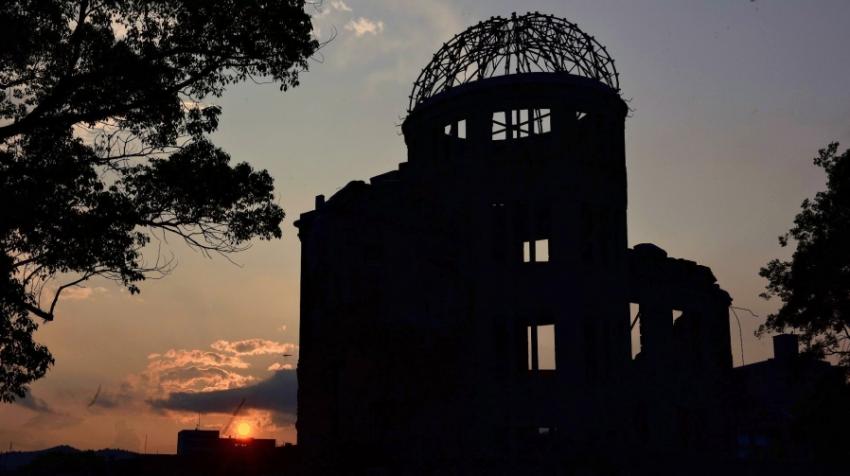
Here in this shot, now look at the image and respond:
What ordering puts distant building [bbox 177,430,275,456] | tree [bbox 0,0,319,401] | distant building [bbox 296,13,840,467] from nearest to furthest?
tree [bbox 0,0,319,401] → distant building [bbox 296,13,840,467] → distant building [bbox 177,430,275,456]

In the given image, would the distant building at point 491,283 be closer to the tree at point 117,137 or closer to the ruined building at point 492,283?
the ruined building at point 492,283

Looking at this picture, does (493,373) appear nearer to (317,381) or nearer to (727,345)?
(317,381)

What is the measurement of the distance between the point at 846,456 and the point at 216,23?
88.7 ft

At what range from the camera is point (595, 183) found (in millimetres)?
34438

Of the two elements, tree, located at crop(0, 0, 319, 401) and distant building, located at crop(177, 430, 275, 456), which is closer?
tree, located at crop(0, 0, 319, 401)

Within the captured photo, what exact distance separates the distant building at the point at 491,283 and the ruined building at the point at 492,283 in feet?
0.19

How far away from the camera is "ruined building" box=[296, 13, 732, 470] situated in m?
32.8

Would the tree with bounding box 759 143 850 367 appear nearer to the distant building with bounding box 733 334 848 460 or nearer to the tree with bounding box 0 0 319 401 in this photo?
the distant building with bounding box 733 334 848 460

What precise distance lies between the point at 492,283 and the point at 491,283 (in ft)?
0.12

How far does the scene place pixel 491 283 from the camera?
33719mm

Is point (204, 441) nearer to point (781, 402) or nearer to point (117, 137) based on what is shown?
point (117, 137)

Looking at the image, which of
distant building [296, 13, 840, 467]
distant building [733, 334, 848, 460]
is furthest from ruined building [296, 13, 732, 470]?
distant building [733, 334, 848, 460]

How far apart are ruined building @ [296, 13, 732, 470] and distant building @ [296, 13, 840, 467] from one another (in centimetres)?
6

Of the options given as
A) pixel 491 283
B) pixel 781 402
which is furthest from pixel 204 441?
pixel 781 402
